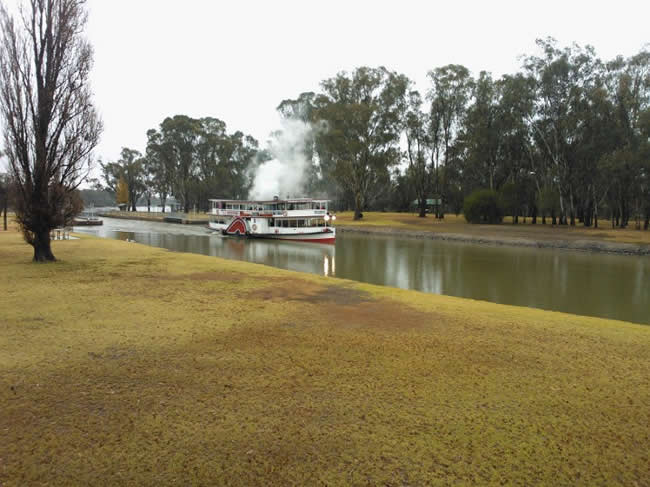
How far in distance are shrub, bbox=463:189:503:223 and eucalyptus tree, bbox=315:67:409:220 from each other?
1304 centimetres

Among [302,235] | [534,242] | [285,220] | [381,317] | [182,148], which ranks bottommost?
[534,242]

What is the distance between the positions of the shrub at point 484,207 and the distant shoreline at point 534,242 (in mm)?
8282

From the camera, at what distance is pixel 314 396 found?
5020mm

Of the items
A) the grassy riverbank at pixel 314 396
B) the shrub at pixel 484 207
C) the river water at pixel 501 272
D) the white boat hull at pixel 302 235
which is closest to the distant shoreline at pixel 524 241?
→ the river water at pixel 501 272

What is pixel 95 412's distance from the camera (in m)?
4.56

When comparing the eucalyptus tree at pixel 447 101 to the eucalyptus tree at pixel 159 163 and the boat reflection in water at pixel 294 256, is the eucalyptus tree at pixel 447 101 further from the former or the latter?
the eucalyptus tree at pixel 159 163

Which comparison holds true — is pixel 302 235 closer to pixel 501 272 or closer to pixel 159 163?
pixel 501 272

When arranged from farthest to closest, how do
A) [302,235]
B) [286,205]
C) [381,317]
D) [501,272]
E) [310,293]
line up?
[286,205], [302,235], [501,272], [310,293], [381,317]

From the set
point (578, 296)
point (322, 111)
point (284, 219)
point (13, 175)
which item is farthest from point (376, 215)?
point (13, 175)

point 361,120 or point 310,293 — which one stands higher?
point 361,120

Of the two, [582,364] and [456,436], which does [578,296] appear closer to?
[582,364]

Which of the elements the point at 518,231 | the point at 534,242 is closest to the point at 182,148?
the point at 518,231

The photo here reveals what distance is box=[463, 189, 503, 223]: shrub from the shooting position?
5050cm

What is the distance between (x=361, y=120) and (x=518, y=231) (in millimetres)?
24466
